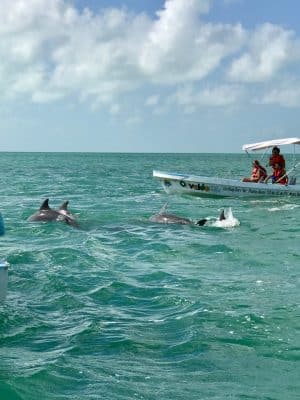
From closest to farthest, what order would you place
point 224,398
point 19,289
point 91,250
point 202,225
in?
point 224,398 → point 19,289 → point 91,250 → point 202,225

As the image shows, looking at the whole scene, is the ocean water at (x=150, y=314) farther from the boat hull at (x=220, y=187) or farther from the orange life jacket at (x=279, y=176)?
the orange life jacket at (x=279, y=176)

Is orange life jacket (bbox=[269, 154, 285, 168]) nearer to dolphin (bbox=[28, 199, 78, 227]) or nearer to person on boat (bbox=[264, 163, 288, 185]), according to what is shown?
person on boat (bbox=[264, 163, 288, 185])

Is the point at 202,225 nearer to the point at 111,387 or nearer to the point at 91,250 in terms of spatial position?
the point at 91,250

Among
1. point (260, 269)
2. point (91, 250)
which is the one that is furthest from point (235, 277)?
point (91, 250)

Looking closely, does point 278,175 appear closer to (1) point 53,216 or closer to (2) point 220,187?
(2) point 220,187

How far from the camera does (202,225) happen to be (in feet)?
57.7

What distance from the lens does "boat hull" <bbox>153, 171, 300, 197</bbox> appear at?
26.1 m

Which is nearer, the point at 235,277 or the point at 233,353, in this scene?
the point at 233,353

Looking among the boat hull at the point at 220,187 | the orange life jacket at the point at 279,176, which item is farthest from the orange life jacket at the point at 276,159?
the boat hull at the point at 220,187

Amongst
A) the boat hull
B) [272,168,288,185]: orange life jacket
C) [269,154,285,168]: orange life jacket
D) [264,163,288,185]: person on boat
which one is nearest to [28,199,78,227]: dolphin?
the boat hull

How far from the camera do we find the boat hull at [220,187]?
85.6 feet

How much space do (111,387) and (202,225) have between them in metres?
11.9

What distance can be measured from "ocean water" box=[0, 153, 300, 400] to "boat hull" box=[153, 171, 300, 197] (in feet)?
30.7

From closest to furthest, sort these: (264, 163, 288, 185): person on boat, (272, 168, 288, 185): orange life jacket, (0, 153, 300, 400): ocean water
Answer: (0, 153, 300, 400): ocean water < (264, 163, 288, 185): person on boat < (272, 168, 288, 185): orange life jacket
